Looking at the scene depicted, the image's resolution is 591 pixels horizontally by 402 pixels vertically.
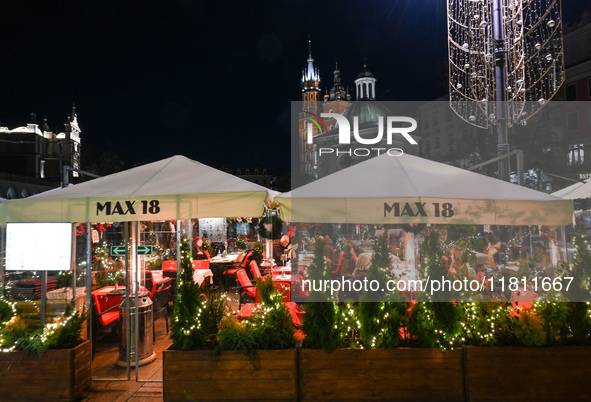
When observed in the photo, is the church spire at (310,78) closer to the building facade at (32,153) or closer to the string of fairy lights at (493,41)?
the building facade at (32,153)

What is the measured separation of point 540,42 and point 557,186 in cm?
2605

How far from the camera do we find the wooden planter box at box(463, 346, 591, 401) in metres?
4.32

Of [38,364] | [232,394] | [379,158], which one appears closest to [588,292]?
[379,158]

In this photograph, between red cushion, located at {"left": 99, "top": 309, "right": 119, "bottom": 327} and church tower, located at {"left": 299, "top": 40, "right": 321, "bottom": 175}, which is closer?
red cushion, located at {"left": 99, "top": 309, "right": 119, "bottom": 327}

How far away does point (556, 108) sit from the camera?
32.2 metres

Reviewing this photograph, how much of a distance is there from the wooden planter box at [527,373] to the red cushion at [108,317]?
17.8 feet

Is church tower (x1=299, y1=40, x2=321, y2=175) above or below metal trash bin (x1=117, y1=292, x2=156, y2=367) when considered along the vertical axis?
above

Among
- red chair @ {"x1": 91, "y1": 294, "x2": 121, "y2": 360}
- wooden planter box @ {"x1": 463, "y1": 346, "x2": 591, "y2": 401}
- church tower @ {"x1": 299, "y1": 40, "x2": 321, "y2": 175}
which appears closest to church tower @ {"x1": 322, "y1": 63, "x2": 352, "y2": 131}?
church tower @ {"x1": 299, "y1": 40, "x2": 321, "y2": 175}

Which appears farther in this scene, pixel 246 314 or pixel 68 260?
pixel 246 314

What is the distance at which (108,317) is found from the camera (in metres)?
6.66

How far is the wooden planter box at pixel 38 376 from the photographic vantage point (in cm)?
464

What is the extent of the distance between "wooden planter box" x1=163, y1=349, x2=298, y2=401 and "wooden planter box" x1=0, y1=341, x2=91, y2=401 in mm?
1236

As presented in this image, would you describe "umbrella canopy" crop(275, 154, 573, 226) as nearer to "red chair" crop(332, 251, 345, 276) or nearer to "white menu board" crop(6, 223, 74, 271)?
"white menu board" crop(6, 223, 74, 271)

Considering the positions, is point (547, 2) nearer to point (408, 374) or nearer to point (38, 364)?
point (408, 374)
